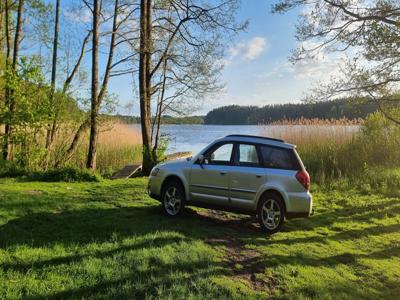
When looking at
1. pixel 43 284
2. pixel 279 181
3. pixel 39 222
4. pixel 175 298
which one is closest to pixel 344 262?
pixel 279 181

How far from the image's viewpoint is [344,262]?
711 cm

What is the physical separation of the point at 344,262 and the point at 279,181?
184cm

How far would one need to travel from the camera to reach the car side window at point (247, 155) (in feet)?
27.7

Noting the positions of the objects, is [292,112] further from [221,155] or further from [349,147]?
[221,155]

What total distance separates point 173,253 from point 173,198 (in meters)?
2.87

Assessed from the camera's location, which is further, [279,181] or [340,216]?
[340,216]

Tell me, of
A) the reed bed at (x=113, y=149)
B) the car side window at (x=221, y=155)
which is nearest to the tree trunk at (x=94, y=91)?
the reed bed at (x=113, y=149)

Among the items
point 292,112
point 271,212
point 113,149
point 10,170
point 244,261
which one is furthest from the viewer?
point 292,112

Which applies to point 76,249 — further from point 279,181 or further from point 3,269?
point 279,181

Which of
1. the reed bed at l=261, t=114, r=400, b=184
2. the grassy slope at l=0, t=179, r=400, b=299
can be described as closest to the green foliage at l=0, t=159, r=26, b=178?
the grassy slope at l=0, t=179, r=400, b=299

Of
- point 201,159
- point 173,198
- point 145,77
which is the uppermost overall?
point 145,77

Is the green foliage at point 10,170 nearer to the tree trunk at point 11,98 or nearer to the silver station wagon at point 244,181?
the tree trunk at point 11,98

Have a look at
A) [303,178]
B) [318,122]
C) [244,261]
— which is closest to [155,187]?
[303,178]

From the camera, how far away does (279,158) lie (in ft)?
27.4
